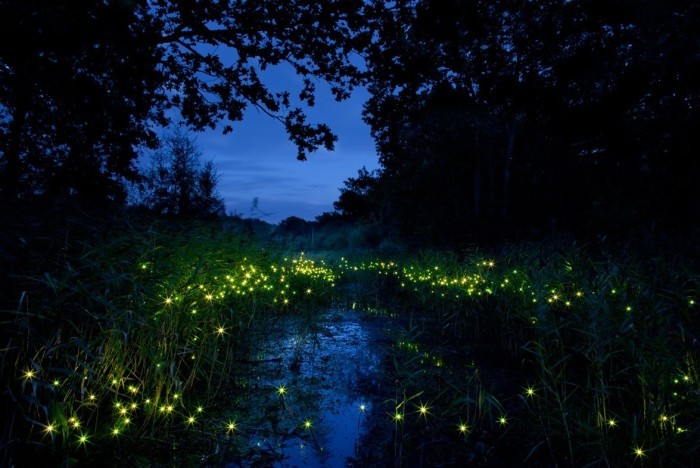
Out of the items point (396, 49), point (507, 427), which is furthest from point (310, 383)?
point (396, 49)

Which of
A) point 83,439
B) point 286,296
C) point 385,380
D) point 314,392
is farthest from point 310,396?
point 286,296

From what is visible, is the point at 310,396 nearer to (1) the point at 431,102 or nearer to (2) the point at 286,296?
(2) the point at 286,296

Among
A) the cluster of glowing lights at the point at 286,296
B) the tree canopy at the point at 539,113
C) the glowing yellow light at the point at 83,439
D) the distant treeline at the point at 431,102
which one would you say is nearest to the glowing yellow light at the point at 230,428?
the cluster of glowing lights at the point at 286,296

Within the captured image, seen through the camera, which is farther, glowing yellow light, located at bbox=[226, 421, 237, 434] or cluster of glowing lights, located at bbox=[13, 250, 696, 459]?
glowing yellow light, located at bbox=[226, 421, 237, 434]

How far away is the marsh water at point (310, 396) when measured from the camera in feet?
8.60

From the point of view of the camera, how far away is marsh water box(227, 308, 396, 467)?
8.60 feet

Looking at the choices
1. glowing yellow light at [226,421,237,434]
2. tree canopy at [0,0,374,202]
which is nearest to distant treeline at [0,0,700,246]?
tree canopy at [0,0,374,202]

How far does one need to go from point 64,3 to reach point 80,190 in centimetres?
309

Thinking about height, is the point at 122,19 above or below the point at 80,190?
above

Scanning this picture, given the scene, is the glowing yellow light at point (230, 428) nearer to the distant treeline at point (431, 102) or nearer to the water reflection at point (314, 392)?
the water reflection at point (314, 392)

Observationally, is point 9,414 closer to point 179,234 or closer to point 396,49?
point 179,234

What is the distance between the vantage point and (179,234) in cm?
501

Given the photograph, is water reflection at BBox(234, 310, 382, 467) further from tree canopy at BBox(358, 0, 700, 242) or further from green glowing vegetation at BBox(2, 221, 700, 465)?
tree canopy at BBox(358, 0, 700, 242)

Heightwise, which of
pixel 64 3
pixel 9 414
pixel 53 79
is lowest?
pixel 9 414
